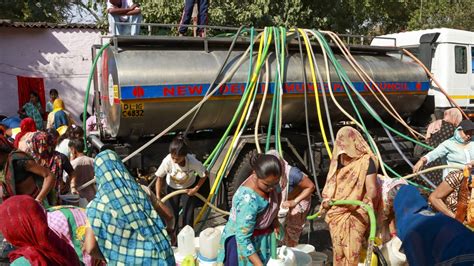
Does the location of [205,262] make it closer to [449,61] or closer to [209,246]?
[209,246]

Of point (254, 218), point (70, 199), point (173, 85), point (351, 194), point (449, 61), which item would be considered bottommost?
point (70, 199)

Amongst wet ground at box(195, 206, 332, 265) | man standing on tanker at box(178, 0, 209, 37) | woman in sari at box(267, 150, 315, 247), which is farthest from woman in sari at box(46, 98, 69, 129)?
woman in sari at box(267, 150, 315, 247)

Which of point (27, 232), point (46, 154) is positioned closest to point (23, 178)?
point (46, 154)

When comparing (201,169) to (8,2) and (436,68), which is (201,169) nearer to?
(436,68)

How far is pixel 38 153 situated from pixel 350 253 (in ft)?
9.57

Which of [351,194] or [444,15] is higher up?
[444,15]

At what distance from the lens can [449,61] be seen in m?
8.20

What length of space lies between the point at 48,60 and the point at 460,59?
951cm

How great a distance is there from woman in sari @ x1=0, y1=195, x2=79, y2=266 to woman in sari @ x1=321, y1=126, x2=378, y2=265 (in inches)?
85.4

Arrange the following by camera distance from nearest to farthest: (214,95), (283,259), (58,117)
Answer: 1. (283,259)
2. (214,95)
3. (58,117)

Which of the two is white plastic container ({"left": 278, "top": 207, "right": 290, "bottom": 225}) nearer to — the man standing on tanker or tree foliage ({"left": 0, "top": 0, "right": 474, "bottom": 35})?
the man standing on tanker

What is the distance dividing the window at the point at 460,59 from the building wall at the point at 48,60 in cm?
867

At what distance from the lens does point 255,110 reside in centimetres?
614

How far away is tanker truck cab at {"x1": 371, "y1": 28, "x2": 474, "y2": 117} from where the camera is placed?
26.8 ft
